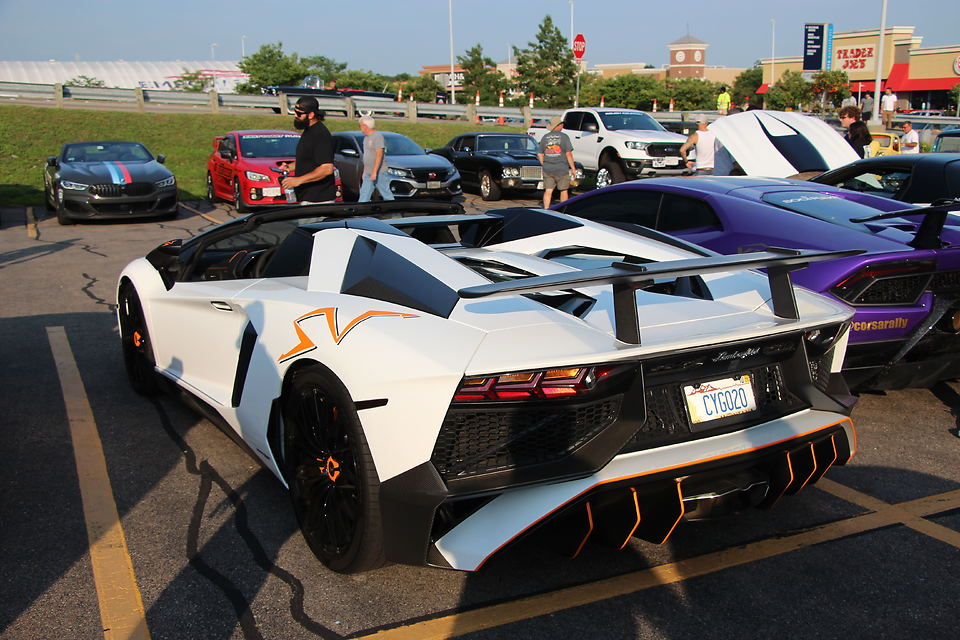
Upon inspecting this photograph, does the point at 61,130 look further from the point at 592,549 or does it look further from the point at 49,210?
the point at 592,549

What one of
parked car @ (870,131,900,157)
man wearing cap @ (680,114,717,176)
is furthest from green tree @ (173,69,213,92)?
man wearing cap @ (680,114,717,176)

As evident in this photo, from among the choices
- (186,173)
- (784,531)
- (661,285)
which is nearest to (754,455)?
(784,531)

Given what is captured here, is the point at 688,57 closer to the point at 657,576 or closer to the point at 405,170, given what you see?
the point at 405,170

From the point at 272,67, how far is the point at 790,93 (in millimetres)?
36512

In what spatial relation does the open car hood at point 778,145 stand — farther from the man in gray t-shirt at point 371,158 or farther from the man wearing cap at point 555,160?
the man wearing cap at point 555,160

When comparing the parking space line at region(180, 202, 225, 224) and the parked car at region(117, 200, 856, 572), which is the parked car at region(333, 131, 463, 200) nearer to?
the parking space line at region(180, 202, 225, 224)

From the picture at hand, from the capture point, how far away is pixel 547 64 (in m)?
68.9

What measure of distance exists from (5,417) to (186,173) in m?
17.1

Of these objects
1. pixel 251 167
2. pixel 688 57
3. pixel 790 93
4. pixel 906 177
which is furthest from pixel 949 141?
pixel 688 57

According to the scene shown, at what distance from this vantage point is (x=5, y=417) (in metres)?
5.09

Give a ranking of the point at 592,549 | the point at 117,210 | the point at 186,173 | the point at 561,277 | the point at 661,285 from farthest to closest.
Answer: the point at 186,173, the point at 117,210, the point at 661,285, the point at 592,549, the point at 561,277

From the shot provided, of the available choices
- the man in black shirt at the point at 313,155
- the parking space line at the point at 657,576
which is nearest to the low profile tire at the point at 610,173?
the man in black shirt at the point at 313,155

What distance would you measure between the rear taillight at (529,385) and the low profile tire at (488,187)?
14.5m

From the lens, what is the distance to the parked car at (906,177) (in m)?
7.29
